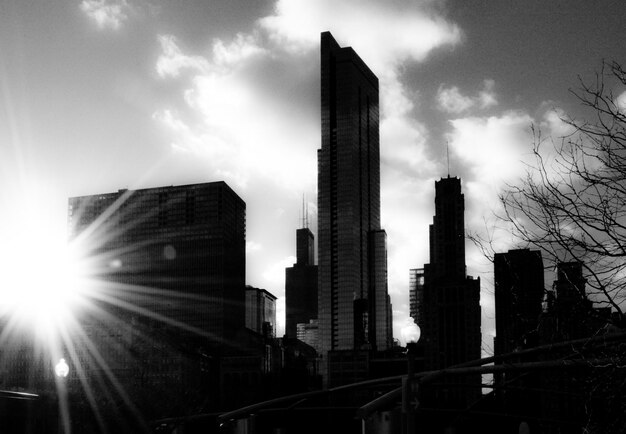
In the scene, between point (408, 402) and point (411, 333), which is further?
point (411, 333)

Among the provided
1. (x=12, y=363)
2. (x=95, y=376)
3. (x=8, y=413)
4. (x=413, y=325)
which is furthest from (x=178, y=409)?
(x=12, y=363)

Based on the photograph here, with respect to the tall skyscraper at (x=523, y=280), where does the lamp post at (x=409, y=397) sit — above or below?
below

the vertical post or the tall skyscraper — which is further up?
the tall skyscraper

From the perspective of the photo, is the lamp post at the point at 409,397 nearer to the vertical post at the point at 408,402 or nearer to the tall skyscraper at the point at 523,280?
the vertical post at the point at 408,402

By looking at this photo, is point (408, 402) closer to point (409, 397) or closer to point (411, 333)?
point (409, 397)

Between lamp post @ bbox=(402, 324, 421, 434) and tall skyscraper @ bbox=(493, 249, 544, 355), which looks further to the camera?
tall skyscraper @ bbox=(493, 249, 544, 355)

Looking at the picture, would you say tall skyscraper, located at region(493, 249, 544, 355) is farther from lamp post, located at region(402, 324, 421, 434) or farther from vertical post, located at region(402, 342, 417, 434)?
vertical post, located at region(402, 342, 417, 434)

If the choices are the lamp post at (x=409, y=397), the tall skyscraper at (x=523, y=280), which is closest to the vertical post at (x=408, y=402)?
the lamp post at (x=409, y=397)

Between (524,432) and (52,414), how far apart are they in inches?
1912

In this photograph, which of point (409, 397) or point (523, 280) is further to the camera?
point (523, 280)

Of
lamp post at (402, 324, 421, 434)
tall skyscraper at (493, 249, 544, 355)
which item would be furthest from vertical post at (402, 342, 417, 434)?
tall skyscraper at (493, 249, 544, 355)

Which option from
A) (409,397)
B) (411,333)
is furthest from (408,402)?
(411,333)

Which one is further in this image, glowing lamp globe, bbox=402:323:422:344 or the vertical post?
glowing lamp globe, bbox=402:323:422:344

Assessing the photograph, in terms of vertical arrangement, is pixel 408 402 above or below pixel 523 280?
below
